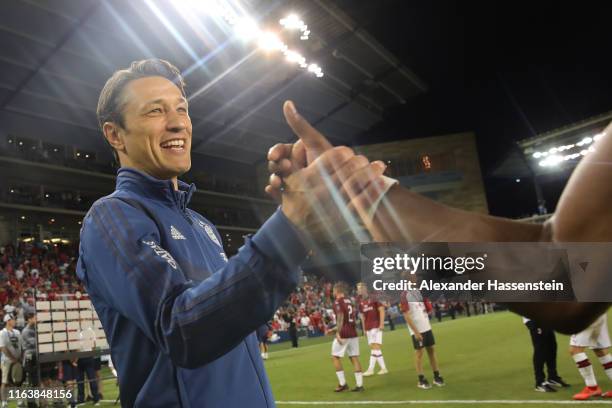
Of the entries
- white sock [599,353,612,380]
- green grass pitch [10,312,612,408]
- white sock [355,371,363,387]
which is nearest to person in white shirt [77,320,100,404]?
green grass pitch [10,312,612,408]

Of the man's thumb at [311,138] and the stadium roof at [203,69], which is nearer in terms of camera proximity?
the man's thumb at [311,138]

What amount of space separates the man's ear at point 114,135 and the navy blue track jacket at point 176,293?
9cm

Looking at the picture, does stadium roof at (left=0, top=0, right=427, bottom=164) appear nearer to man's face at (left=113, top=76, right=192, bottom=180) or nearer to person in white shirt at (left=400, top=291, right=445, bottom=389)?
person in white shirt at (left=400, top=291, right=445, bottom=389)

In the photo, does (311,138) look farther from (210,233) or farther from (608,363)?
(608,363)

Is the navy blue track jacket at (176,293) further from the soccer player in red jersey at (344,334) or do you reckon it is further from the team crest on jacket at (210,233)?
the soccer player in red jersey at (344,334)

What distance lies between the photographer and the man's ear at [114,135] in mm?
1614

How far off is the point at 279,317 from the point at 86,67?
13.9m

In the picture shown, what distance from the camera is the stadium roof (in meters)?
18.6

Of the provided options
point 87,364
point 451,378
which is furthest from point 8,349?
point 451,378

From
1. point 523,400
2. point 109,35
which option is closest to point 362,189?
point 523,400

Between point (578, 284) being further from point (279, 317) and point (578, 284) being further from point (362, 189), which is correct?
point (279, 317)

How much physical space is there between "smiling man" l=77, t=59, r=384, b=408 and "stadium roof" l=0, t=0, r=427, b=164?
18793 mm

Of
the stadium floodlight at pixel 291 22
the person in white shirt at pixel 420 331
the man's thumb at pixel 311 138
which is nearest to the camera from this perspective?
the man's thumb at pixel 311 138

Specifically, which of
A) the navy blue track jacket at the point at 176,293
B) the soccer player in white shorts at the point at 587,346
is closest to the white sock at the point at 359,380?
the soccer player in white shorts at the point at 587,346
